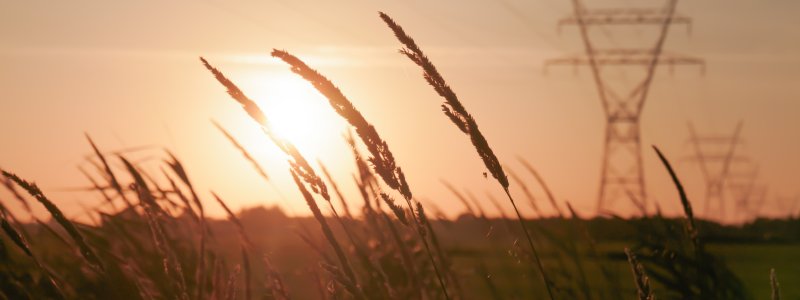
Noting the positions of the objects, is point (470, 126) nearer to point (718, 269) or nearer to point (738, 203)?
point (718, 269)

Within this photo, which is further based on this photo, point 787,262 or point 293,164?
point 787,262

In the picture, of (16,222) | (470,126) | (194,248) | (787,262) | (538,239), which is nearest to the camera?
(470,126)

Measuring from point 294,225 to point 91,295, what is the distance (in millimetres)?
755

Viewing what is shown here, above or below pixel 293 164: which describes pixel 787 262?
below

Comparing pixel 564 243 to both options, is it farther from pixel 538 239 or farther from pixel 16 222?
pixel 16 222

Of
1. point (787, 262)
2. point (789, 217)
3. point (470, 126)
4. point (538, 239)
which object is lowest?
point (789, 217)

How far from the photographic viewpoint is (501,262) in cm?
353

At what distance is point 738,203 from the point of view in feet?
302

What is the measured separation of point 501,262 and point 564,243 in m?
0.56

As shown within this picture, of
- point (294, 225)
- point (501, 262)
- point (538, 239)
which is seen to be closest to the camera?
point (538, 239)

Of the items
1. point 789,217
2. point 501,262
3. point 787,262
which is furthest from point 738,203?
point 501,262

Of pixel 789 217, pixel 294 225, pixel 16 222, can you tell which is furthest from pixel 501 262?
pixel 789 217

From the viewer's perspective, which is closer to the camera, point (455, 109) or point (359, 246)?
point (455, 109)

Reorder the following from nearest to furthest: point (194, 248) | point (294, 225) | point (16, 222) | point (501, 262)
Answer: point (16, 222), point (294, 225), point (501, 262), point (194, 248)
